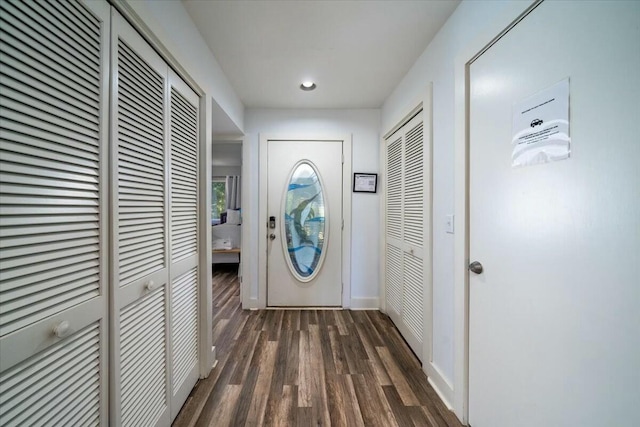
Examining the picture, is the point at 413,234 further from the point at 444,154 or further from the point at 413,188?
the point at 444,154

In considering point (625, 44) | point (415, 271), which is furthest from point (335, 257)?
point (625, 44)

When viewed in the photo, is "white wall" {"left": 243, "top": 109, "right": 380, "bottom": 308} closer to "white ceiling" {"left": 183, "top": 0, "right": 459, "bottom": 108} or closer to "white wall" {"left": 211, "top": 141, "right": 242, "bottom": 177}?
"white ceiling" {"left": 183, "top": 0, "right": 459, "bottom": 108}

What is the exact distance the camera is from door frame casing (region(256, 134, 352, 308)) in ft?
9.35

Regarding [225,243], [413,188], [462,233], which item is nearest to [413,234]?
[413,188]

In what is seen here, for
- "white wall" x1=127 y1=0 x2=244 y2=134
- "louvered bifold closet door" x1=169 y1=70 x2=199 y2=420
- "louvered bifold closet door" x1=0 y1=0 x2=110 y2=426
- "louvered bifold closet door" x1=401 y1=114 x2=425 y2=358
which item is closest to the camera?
"louvered bifold closet door" x1=0 y1=0 x2=110 y2=426

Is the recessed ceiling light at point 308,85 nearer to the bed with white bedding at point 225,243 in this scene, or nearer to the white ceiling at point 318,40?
the white ceiling at point 318,40

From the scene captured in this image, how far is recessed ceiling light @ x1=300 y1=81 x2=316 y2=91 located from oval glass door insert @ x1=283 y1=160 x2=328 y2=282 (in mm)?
781

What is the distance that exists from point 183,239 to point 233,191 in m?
4.62

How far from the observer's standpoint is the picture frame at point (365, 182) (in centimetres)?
288

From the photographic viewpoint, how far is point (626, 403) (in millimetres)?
676

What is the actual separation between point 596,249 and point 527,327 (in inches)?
16.1

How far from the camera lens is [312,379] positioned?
5.53ft

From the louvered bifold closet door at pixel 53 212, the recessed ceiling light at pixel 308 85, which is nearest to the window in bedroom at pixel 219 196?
the recessed ceiling light at pixel 308 85

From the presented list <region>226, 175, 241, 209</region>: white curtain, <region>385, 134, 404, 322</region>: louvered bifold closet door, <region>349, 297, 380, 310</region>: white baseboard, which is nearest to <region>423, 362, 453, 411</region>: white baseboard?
<region>385, 134, 404, 322</region>: louvered bifold closet door
